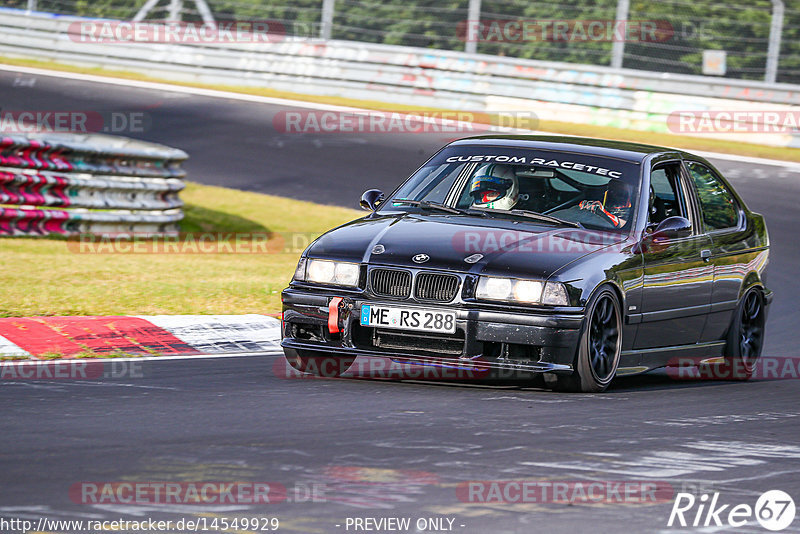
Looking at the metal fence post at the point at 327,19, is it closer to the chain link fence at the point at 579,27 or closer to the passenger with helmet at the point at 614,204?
the chain link fence at the point at 579,27

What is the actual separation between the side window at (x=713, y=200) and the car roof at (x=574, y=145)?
0.24 meters

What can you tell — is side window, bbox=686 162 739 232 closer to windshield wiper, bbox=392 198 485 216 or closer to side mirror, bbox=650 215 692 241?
side mirror, bbox=650 215 692 241

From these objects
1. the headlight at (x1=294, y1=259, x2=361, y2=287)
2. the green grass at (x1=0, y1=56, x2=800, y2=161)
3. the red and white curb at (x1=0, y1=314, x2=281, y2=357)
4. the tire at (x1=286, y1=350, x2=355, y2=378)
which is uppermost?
the green grass at (x1=0, y1=56, x2=800, y2=161)

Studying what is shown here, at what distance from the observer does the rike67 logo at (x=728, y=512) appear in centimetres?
452

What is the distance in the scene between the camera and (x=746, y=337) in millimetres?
9031

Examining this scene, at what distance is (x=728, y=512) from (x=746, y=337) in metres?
4.55

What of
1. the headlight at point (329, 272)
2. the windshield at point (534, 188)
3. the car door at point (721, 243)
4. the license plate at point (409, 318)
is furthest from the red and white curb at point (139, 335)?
the car door at point (721, 243)

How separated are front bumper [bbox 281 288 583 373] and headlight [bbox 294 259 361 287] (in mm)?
87

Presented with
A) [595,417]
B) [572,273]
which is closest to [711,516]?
[595,417]

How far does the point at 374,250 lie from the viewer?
7.11 m

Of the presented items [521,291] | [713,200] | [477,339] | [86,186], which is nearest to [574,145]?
[713,200]

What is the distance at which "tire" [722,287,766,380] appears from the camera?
8.84 meters

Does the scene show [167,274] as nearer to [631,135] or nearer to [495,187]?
[495,187]

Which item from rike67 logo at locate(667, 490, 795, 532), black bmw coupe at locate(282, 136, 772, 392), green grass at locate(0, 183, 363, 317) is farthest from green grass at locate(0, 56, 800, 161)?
rike67 logo at locate(667, 490, 795, 532)
